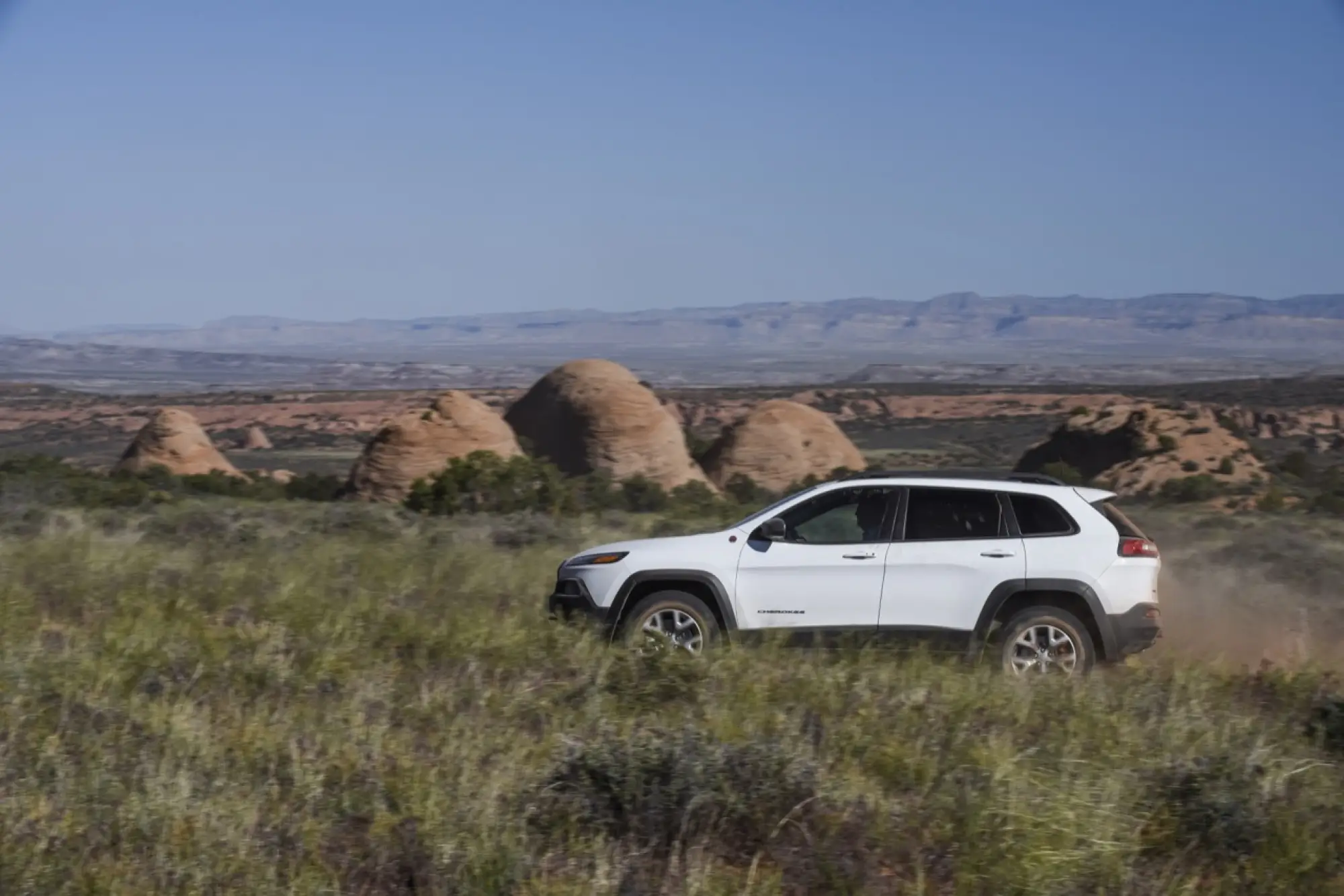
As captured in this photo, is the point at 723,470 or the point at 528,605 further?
the point at 723,470

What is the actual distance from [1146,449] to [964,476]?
20221 mm

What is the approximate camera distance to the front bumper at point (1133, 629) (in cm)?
967

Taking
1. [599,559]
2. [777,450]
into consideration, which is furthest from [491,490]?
[599,559]

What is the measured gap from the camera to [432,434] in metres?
28.4

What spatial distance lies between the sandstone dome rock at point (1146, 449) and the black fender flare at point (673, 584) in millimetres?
19586

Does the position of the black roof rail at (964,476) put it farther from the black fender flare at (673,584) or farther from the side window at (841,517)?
the black fender flare at (673,584)

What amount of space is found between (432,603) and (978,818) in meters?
6.63

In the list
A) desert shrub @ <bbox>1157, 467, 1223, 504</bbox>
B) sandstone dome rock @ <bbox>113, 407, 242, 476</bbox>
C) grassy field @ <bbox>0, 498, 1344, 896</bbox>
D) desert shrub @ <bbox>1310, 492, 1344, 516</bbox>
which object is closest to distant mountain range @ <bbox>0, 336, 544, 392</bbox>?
sandstone dome rock @ <bbox>113, 407, 242, 476</bbox>

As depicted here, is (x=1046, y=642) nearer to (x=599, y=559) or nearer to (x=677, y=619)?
(x=677, y=619)

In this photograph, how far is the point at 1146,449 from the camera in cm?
2922

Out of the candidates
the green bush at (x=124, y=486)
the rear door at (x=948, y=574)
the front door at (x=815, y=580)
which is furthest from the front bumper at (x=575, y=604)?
the green bush at (x=124, y=486)

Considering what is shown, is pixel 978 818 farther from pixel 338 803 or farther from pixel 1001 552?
pixel 1001 552

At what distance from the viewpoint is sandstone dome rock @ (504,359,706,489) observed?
30.0 meters

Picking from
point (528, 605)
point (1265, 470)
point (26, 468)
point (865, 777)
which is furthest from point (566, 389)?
point (865, 777)
